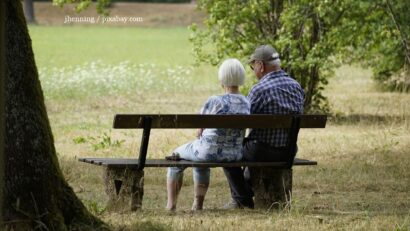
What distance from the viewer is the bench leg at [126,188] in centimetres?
905

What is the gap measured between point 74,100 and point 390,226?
16.7 m

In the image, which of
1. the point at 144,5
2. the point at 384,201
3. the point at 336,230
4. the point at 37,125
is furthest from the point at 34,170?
the point at 144,5

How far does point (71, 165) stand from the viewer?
13.0 meters

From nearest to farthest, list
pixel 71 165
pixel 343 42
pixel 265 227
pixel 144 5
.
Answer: pixel 265 227 < pixel 71 165 < pixel 343 42 < pixel 144 5

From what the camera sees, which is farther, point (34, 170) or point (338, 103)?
point (338, 103)

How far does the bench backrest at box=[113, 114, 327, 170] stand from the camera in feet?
28.8

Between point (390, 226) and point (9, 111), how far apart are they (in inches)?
113

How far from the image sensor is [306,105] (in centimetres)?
1914

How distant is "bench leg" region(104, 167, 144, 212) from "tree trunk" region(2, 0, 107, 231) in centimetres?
140

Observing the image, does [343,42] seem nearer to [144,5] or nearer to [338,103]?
[338,103]

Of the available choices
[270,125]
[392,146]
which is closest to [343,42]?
[392,146]

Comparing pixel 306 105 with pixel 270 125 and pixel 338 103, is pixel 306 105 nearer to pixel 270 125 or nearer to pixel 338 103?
pixel 338 103

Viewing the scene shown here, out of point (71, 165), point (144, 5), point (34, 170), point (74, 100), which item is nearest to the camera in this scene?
point (34, 170)

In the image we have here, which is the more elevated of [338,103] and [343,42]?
[343,42]
